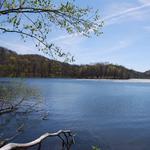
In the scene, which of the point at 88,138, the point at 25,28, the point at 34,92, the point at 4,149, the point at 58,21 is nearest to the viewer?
the point at 4,149

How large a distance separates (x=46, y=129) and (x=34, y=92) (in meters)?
11.3

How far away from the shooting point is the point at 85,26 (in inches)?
285

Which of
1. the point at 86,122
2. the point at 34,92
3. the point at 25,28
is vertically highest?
the point at 25,28

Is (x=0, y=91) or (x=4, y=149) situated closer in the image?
(x=4, y=149)

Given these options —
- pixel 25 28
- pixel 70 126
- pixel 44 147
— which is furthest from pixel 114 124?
pixel 25 28

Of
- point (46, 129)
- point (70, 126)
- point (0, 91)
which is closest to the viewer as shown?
point (0, 91)

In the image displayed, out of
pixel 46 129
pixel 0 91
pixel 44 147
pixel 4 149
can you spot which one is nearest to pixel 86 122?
pixel 46 129

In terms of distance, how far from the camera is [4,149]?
4555mm

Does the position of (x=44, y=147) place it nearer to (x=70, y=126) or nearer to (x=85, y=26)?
(x=70, y=126)

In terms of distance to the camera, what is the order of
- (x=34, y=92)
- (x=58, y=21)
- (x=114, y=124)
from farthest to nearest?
(x=114, y=124)
(x=34, y=92)
(x=58, y=21)

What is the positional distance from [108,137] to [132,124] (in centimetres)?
1062

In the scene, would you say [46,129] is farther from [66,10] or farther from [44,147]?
[66,10]

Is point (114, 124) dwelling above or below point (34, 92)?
below

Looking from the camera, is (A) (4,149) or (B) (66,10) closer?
(A) (4,149)
